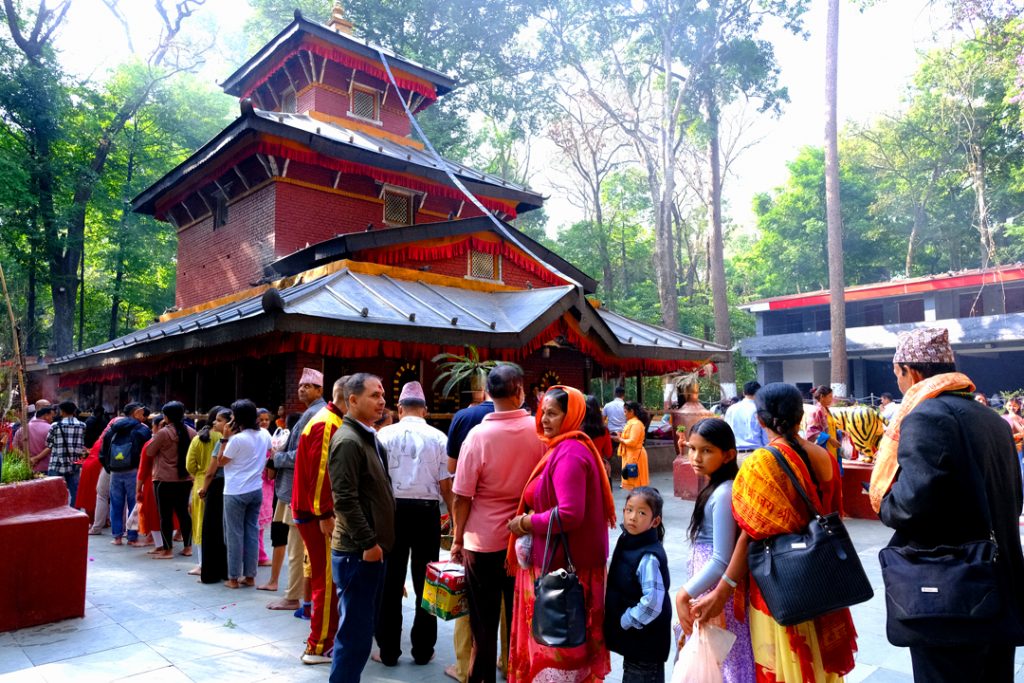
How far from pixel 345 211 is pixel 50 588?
12.2 metres

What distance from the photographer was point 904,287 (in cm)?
3366

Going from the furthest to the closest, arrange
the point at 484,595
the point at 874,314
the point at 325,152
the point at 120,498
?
1. the point at 874,314
2. the point at 325,152
3. the point at 120,498
4. the point at 484,595

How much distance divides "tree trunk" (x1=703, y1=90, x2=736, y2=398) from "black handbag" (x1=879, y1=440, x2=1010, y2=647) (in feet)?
76.1

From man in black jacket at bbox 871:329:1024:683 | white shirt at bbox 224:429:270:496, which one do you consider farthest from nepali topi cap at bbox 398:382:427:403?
man in black jacket at bbox 871:329:1024:683

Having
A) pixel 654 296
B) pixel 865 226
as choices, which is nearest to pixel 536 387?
pixel 654 296

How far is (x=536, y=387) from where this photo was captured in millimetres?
15836

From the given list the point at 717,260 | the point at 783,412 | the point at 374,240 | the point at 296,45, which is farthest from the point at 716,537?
the point at 717,260

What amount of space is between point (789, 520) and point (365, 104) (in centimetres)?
2025

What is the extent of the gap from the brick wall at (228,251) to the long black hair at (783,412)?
560 inches

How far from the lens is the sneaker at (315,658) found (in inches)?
183

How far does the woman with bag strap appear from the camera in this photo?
3.30 m

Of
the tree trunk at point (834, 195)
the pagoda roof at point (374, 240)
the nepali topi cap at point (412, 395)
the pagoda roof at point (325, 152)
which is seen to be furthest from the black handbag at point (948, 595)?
the tree trunk at point (834, 195)

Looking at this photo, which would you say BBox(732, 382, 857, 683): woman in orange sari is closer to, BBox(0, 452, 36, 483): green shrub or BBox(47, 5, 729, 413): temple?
BBox(0, 452, 36, 483): green shrub

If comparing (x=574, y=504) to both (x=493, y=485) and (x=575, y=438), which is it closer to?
(x=575, y=438)
